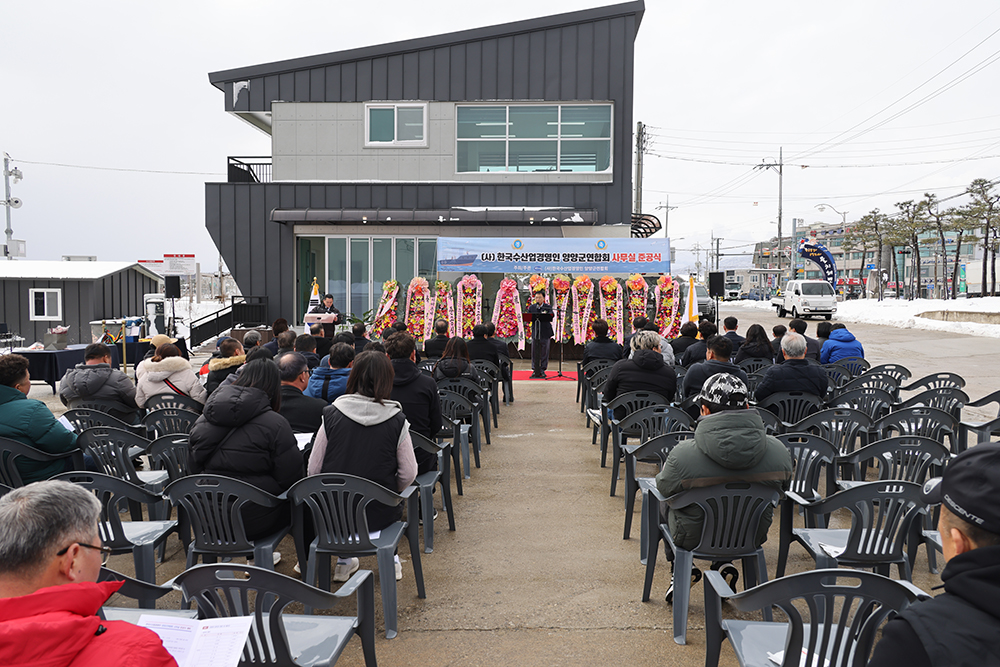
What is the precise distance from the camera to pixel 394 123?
2016 cm

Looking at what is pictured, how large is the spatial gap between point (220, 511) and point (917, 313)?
120ft

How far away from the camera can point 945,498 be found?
145 centimetres

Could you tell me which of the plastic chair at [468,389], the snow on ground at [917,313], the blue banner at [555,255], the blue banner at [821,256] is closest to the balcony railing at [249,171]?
the blue banner at [555,255]

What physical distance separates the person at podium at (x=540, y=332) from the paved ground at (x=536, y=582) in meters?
6.01

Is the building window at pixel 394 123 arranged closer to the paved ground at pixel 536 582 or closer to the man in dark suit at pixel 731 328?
→ the man in dark suit at pixel 731 328

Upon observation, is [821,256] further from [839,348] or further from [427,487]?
[427,487]

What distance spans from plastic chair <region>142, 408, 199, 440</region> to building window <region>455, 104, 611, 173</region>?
15.6 m

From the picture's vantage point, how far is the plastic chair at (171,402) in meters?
6.28

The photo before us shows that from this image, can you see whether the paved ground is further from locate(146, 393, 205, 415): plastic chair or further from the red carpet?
the red carpet

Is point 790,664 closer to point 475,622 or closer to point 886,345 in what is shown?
point 475,622

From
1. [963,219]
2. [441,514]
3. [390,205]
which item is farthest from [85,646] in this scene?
[963,219]

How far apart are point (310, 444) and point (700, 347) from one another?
5.44 m

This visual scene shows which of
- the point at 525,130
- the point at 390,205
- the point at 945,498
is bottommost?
the point at 945,498

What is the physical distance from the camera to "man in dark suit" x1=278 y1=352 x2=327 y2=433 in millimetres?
4945
